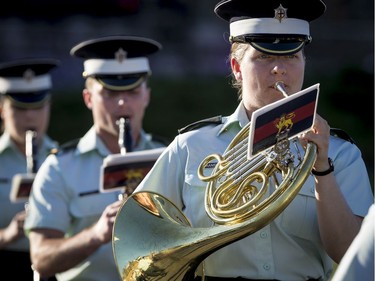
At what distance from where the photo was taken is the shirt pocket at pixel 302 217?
512 centimetres

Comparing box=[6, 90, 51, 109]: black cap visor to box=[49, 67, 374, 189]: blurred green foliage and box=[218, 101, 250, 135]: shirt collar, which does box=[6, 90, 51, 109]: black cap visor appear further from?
box=[49, 67, 374, 189]: blurred green foliage

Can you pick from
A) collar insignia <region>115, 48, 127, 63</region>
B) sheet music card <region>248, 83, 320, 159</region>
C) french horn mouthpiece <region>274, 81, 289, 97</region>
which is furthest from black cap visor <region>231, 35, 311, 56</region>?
collar insignia <region>115, 48, 127, 63</region>

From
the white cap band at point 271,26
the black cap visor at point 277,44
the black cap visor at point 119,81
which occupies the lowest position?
the black cap visor at point 119,81

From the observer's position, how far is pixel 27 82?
31.8 ft

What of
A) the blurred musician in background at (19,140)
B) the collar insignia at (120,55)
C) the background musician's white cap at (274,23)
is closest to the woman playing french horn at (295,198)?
the background musician's white cap at (274,23)

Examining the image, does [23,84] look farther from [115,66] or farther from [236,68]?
[236,68]

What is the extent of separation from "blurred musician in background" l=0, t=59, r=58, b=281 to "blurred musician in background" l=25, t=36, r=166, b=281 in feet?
4.17

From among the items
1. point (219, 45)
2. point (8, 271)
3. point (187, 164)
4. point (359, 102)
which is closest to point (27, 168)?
point (8, 271)

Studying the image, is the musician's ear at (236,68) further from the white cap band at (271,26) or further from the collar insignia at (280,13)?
the collar insignia at (280,13)

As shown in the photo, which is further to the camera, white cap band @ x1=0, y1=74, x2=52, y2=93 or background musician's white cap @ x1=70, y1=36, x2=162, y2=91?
white cap band @ x1=0, y1=74, x2=52, y2=93

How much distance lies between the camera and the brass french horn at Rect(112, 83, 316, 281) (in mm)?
4734

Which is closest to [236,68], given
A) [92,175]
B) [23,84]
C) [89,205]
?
[89,205]

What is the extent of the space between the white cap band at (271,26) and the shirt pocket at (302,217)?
1.94ft

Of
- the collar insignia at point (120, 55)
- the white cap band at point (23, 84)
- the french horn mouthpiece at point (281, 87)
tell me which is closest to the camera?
the french horn mouthpiece at point (281, 87)
